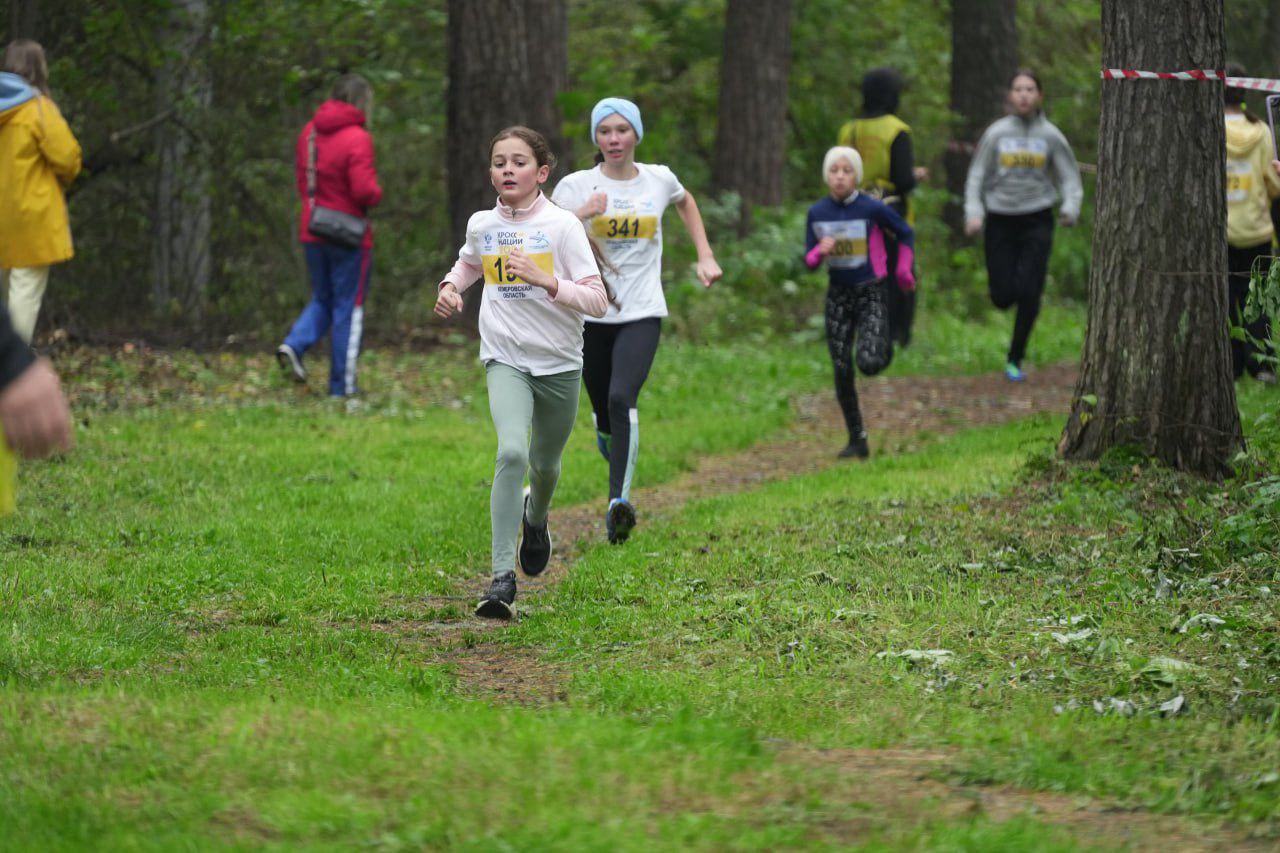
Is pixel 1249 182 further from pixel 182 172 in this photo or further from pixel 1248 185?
pixel 182 172

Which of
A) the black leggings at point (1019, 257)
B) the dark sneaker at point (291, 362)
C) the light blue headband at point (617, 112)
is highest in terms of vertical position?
the light blue headband at point (617, 112)

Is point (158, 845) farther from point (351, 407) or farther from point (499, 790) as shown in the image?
point (351, 407)

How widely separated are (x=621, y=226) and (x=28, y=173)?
449cm

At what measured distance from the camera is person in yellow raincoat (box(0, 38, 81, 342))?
10.3 metres

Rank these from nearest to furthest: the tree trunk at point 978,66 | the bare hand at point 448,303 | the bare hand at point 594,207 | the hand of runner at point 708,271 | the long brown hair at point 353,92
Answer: the bare hand at point 448,303 < the bare hand at point 594,207 < the hand of runner at point 708,271 < the long brown hair at point 353,92 < the tree trunk at point 978,66

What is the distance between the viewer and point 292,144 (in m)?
16.2

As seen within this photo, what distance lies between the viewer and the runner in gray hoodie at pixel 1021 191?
515 inches

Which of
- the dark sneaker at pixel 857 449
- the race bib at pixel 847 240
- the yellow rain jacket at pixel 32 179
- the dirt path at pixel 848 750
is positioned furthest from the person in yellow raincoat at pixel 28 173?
the dark sneaker at pixel 857 449

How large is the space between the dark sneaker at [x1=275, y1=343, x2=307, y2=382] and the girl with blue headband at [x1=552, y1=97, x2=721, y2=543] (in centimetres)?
512

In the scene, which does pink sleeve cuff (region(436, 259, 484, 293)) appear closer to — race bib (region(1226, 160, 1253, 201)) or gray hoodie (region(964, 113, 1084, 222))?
gray hoodie (region(964, 113, 1084, 222))

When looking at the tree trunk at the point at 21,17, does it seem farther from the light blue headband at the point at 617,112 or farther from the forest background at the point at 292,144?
the light blue headband at the point at 617,112

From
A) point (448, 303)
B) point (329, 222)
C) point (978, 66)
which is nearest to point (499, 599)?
point (448, 303)

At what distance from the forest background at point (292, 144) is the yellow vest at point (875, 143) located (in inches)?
127

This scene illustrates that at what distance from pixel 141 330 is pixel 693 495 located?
715 centimetres
